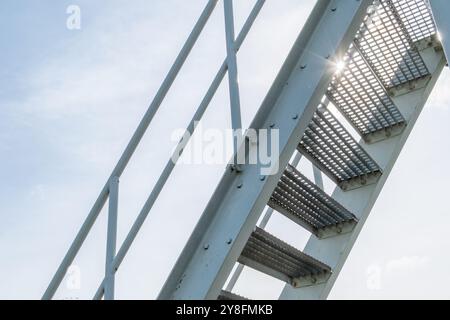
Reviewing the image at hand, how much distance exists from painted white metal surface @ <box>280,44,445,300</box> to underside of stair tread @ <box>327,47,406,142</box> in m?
0.07

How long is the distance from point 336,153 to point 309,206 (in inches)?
9.7

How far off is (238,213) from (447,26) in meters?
0.80

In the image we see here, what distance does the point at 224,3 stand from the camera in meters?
1.92

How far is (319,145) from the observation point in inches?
84.8

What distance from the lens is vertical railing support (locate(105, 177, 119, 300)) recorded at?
5.07ft

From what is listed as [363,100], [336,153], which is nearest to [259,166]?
[336,153]

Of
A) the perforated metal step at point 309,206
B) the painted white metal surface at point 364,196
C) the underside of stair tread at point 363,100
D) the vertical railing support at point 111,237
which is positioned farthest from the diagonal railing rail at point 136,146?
the painted white metal surface at point 364,196

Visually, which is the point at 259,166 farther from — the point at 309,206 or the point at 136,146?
the point at 309,206

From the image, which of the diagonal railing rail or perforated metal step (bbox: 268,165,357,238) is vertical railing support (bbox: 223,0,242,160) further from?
perforated metal step (bbox: 268,165,357,238)

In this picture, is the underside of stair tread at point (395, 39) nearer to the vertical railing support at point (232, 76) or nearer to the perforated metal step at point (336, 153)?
the perforated metal step at point (336, 153)

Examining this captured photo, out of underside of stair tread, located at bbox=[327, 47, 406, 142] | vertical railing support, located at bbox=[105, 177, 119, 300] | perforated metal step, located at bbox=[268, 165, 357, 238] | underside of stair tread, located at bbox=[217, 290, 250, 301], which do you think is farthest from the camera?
underside of stair tread, located at bbox=[327, 47, 406, 142]

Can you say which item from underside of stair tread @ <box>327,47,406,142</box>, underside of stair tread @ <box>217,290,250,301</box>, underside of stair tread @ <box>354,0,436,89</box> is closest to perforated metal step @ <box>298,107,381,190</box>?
underside of stair tread @ <box>327,47,406,142</box>

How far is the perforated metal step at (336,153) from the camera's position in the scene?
82.2 inches
